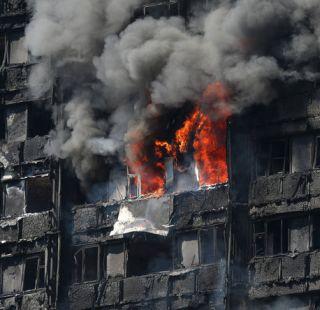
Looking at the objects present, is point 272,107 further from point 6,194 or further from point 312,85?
point 6,194

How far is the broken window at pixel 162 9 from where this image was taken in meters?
65.9

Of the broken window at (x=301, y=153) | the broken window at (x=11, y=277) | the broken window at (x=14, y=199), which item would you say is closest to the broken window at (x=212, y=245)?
the broken window at (x=301, y=153)

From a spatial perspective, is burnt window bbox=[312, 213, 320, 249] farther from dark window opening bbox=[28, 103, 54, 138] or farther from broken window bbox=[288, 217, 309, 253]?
dark window opening bbox=[28, 103, 54, 138]

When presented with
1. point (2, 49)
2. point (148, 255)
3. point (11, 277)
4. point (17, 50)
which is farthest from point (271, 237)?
point (2, 49)

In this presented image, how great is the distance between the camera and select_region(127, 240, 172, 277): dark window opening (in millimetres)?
64625

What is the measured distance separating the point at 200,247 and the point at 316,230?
454cm

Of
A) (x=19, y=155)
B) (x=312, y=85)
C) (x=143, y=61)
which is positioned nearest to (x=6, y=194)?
(x=19, y=155)

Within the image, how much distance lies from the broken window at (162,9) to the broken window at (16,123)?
697cm

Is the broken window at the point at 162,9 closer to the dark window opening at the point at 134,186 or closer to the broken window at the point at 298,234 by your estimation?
the dark window opening at the point at 134,186

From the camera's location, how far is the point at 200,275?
62844 mm

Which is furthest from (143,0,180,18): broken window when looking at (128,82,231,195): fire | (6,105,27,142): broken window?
(6,105,27,142): broken window

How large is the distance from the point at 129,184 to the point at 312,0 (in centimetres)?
1039

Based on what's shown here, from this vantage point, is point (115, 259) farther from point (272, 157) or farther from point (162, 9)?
point (162, 9)

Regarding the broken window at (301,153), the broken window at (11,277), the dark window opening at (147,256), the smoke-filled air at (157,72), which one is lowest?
the dark window opening at (147,256)
